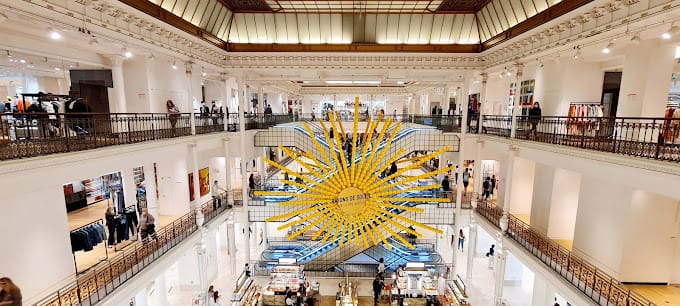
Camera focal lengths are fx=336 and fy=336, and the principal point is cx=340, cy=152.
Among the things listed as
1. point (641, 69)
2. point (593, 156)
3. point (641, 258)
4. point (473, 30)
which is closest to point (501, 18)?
point (473, 30)

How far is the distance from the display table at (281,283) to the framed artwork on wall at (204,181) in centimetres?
437

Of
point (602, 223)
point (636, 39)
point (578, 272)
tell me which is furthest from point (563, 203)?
point (636, 39)

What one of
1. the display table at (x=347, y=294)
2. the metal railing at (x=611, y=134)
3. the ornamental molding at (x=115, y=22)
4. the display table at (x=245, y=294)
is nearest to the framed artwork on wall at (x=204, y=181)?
the display table at (x=245, y=294)

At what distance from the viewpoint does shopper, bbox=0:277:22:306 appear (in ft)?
14.1

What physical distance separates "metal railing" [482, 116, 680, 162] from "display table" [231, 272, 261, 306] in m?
9.36

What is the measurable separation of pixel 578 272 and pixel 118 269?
9812mm

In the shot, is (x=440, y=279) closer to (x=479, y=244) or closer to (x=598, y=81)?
(x=479, y=244)

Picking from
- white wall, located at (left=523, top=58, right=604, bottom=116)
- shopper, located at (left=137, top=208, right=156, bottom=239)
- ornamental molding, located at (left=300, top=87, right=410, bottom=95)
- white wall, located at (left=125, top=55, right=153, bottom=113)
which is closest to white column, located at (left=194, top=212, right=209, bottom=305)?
shopper, located at (left=137, top=208, right=156, bottom=239)

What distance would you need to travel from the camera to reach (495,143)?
1084cm

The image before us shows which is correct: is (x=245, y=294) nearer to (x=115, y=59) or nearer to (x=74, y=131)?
(x=74, y=131)

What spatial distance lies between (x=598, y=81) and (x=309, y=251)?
1113cm

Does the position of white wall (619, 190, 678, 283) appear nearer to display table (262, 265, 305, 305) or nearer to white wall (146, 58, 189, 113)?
display table (262, 265, 305, 305)

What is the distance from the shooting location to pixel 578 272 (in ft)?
23.9

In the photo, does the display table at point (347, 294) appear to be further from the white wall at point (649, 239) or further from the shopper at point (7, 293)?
the shopper at point (7, 293)
